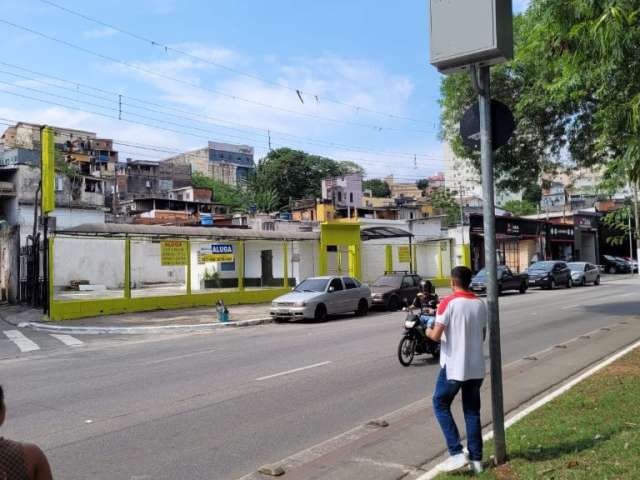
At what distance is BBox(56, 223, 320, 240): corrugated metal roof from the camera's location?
21.8 meters

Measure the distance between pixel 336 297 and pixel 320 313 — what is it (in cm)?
96

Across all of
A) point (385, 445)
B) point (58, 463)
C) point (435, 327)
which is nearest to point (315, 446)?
point (385, 445)

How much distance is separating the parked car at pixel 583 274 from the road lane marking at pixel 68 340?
95.8 ft

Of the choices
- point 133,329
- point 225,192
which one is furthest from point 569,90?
point 225,192

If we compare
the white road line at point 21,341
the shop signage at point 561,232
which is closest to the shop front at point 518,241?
the shop signage at point 561,232

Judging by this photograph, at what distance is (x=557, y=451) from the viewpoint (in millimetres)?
5027

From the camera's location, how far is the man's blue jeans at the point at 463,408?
4.81 meters

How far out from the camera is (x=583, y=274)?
36.3 metres

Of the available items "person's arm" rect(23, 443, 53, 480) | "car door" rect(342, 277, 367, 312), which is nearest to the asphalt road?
"person's arm" rect(23, 443, 53, 480)

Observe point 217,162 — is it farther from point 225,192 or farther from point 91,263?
point 91,263

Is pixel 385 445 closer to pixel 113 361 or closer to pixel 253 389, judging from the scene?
pixel 253 389

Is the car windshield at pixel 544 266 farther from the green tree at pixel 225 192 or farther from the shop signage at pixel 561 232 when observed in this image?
the green tree at pixel 225 192

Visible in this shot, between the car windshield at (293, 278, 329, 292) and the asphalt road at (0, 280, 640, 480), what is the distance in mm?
4498

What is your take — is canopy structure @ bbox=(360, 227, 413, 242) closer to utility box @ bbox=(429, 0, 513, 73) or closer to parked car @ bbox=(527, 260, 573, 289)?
parked car @ bbox=(527, 260, 573, 289)
